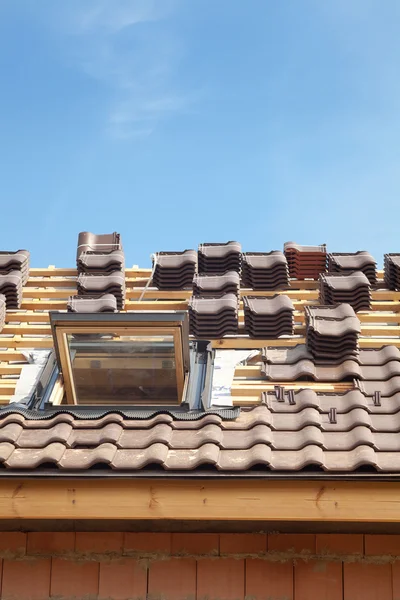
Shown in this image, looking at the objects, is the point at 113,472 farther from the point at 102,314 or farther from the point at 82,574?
the point at 102,314

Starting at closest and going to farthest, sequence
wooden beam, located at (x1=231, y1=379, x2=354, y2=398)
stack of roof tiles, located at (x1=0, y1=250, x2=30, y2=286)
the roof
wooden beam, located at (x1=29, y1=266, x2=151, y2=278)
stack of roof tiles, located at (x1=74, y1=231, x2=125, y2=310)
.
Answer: the roof → wooden beam, located at (x1=231, y1=379, x2=354, y2=398) → stack of roof tiles, located at (x1=74, y1=231, x2=125, y2=310) → stack of roof tiles, located at (x1=0, y1=250, x2=30, y2=286) → wooden beam, located at (x1=29, y1=266, x2=151, y2=278)

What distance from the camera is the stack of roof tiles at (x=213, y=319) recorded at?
852cm

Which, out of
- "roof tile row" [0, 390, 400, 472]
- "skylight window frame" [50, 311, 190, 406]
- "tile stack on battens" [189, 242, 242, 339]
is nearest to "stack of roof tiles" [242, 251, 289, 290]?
"tile stack on battens" [189, 242, 242, 339]

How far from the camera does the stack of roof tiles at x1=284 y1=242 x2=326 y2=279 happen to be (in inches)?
405

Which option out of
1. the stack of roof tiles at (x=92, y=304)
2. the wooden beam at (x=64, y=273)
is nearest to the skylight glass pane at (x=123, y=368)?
the stack of roof tiles at (x=92, y=304)

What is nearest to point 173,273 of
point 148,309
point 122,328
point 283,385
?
point 148,309

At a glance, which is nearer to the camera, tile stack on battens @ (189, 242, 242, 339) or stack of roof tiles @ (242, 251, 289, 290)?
tile stack on battens @ (189, 242, 242, 339)

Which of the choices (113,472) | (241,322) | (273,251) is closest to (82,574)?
(113,472)

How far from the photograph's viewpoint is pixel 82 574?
574cm

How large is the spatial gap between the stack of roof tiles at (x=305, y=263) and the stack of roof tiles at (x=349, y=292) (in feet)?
2.96

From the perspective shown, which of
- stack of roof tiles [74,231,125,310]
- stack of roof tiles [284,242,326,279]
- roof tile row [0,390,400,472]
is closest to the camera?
roof tile row [0,390,400,472]

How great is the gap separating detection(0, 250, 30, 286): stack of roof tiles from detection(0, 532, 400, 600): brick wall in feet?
14.1

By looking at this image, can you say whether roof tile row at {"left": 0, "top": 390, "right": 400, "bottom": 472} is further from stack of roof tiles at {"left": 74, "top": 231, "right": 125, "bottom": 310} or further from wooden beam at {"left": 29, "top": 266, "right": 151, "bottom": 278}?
wooden beam at {"left": 29, "top": 266, "right": 151, "bottom": 278}

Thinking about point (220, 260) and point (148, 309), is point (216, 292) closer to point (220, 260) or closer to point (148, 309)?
point (148, 309)
